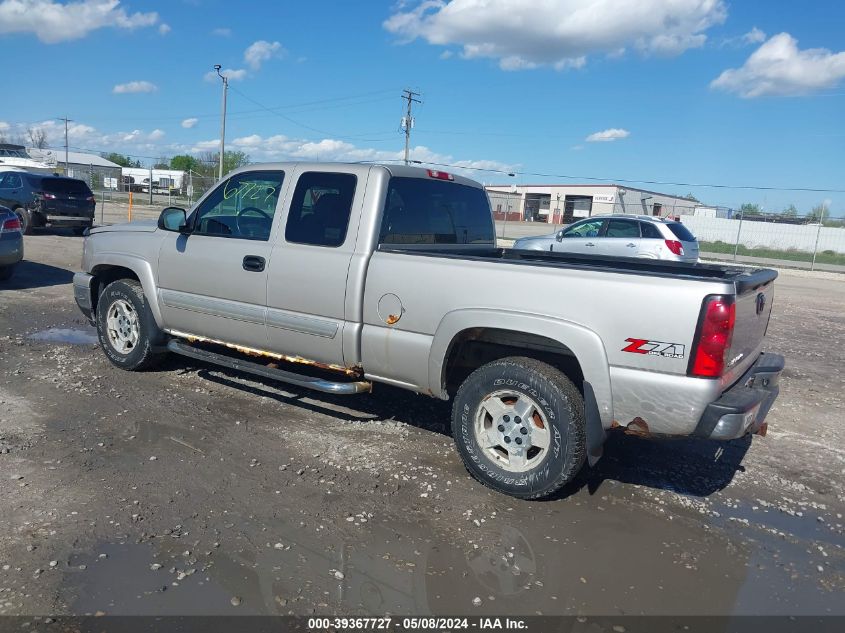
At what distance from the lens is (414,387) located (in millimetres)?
4574

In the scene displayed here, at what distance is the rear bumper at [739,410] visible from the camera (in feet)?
11.8

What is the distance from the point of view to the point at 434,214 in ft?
17.3

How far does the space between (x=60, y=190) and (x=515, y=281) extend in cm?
1844

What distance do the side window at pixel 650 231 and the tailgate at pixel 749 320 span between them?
10750 mm

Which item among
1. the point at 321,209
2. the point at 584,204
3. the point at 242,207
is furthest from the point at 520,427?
the point at 584,204

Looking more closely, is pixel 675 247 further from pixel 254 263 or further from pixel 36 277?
pixel 36 277

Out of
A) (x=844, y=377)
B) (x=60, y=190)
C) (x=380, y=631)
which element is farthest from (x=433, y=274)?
(x=60, y=190)

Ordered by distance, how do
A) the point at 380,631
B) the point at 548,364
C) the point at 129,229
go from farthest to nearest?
the point at 129,229, the point at 548,364, the point at 380,631

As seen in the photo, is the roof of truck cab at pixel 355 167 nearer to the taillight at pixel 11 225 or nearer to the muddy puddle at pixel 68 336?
the muddy puddle at pixel 68 336

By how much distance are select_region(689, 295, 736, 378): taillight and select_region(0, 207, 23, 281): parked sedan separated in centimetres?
1064

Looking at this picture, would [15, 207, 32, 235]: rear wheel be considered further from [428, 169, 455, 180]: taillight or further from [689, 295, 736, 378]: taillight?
[689, 295, 736, 378]: taillight

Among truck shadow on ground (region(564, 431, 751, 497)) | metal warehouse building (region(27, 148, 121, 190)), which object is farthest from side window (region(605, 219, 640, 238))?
metal warehouse building (region(27, 148, 121, 190))

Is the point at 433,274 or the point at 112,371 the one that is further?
the point at 112,371

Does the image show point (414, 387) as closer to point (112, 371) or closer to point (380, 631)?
point (380, 631)
